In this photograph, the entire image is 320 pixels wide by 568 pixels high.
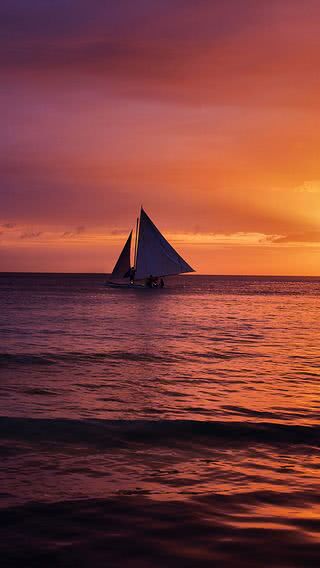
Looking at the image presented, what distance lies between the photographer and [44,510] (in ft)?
22.8

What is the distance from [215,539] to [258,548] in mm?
484

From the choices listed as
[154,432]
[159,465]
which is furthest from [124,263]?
[159,465]

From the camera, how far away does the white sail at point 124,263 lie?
334 feet

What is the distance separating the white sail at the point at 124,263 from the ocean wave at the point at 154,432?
90.4 metres

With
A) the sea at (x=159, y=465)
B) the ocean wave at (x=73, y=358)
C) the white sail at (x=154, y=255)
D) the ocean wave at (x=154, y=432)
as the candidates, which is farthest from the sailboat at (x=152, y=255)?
the ocean wave at (x=154, y=432)

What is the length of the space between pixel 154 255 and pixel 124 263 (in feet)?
37.8

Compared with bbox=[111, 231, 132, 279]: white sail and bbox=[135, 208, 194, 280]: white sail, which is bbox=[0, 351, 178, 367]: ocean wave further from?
bbox=[111, 231, 132, 279]: white sail

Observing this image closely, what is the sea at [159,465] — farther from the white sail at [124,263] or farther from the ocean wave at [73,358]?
the white sail at [124,263]

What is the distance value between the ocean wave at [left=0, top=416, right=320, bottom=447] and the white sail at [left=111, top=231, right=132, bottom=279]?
296 ft

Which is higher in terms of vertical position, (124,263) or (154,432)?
(124,263)

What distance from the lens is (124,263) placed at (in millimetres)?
104562

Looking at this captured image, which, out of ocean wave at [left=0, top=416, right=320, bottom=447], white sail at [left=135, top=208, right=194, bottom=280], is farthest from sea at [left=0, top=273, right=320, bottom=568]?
white sail at [left=135, top=208, right=194, bottom=280]

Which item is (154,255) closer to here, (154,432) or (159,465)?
(154,432)

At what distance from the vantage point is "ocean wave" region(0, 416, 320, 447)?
10.5 m
